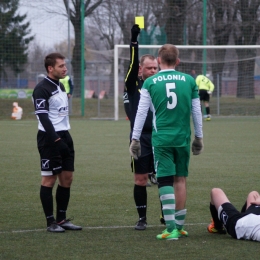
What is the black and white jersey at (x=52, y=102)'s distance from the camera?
6202 mm

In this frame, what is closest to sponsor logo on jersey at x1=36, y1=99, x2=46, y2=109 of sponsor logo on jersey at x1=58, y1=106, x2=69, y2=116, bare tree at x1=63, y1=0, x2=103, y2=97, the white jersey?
sponsor logo on jersey at x1=58, y1=106, x2=69, y2=116

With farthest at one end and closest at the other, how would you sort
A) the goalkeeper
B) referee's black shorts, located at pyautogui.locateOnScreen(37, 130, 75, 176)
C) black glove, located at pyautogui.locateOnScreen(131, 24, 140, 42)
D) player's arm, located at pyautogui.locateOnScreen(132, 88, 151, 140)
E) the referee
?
1. the goalkeeper
2. the referee
3. black glove, located at pyautogui.locateOnScreen(131, 24, 140, 42)
4. referee's black shorts, located at pyautogui.locateOnScreen(37, 130, 75, 176)
5. player's arm, located at pyautogui.locateOnScreen(132, 88, 151, 140)

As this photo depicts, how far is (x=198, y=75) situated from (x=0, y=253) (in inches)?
859

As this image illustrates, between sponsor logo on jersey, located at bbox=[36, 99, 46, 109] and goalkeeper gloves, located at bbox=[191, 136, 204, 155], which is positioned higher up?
sponsor logo on jersey, located at bbox=[36, 99, 46, 109]

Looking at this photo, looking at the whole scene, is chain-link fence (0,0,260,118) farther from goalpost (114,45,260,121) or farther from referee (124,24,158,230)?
referee (124,24,158,230)

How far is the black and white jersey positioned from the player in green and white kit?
87 centimetres

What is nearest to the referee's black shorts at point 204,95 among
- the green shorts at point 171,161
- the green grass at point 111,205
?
the green grass at point 111,205

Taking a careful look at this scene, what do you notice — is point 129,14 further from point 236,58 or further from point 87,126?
point 87,126

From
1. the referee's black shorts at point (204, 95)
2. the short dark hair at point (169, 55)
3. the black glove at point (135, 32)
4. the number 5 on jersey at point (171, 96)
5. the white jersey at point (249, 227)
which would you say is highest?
the black glove at point (135, 32)

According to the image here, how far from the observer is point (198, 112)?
595 cm

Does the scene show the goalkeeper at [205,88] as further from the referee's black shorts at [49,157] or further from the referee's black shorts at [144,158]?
the referee's black shorts at [49,157]

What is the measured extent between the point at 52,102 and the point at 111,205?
1.98m

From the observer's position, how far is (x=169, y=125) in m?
5.86

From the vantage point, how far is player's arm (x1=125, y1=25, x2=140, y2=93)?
6383 millimetres
